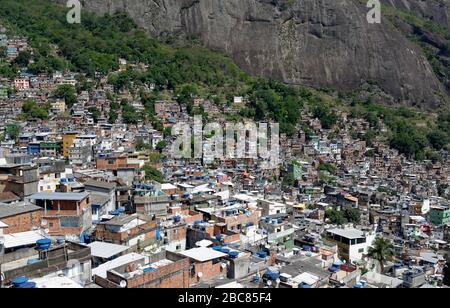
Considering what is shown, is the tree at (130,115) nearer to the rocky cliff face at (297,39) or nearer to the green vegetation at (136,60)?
the green vegetation at (136,60)

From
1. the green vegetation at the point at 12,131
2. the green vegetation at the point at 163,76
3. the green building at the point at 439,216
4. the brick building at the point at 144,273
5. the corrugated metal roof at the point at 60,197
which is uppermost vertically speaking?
the green vegetation at the point at 163,76

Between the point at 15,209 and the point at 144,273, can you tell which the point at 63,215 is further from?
the point at 144,273

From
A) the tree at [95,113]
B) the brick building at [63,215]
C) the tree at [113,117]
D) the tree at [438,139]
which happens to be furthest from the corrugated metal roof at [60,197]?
the tree at [438,139]

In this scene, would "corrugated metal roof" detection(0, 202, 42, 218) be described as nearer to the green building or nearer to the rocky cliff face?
the green building

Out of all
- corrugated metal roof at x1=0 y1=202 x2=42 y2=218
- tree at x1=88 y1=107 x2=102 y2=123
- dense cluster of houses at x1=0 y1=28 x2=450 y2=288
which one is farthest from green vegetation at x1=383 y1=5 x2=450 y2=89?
corrugated metal roof at x1=0 y1=202 x2=42 y2=218

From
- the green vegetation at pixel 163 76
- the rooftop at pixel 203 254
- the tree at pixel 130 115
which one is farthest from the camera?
the green vegetation at pixel 163 76

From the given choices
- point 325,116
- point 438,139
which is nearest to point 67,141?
point 325,116
